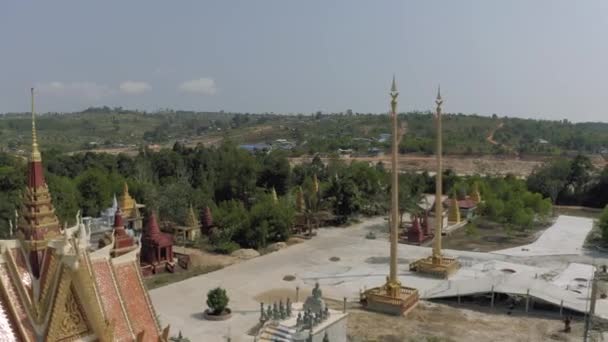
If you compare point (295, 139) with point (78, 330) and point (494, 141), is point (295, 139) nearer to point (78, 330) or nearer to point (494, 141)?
point (494, 141)

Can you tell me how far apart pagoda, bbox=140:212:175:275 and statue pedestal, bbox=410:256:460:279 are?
1352 centimetres

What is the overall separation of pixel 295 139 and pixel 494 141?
148 ft

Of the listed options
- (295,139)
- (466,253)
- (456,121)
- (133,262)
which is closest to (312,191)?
(466,253)

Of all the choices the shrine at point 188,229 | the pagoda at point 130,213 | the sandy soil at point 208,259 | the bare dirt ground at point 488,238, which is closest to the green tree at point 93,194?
the pagoda at point 130,213

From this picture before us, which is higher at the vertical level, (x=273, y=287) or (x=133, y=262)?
(x=133, y=262)

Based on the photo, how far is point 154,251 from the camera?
28.8 meters

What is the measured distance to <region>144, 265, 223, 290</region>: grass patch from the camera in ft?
87.4

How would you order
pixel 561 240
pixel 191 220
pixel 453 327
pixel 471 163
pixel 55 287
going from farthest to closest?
pixel 471 163 < pixel 191 220 < pixel 561 240 < pixel 453 327 < pixel 55 287

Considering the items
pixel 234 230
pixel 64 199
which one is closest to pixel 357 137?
pixel 234 230

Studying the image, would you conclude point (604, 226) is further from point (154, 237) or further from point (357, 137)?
point (357, 137)

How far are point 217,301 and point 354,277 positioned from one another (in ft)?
29.0

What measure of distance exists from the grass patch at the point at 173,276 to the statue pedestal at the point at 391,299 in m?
9.54

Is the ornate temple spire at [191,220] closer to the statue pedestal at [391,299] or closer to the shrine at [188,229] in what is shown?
the shrine at [188,229]

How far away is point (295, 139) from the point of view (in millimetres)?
126750
